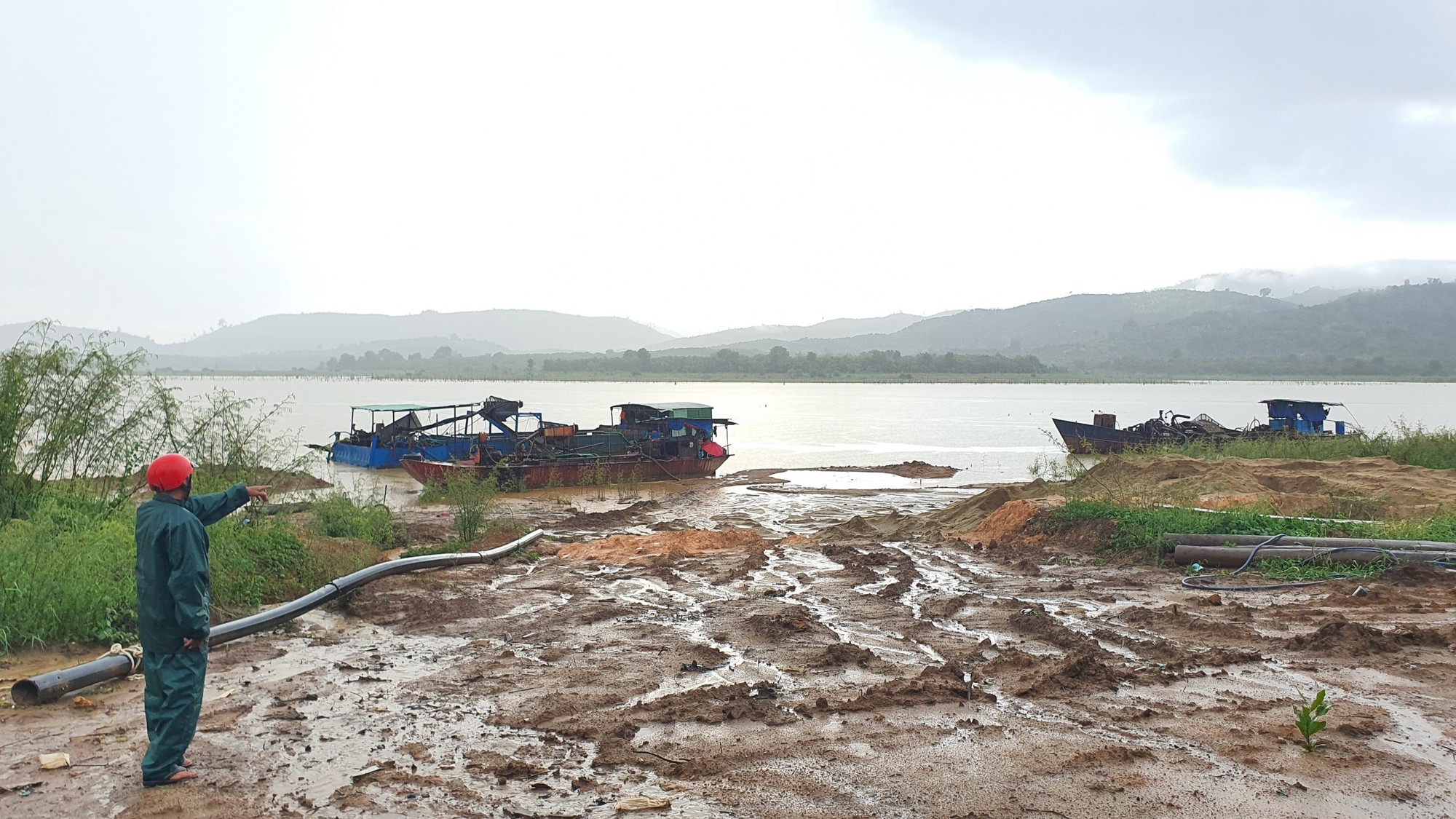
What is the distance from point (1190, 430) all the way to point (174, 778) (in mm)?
33027

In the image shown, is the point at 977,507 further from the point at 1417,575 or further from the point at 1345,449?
the point at 1345,449

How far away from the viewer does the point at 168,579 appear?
4.85m

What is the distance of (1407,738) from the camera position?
5.41m

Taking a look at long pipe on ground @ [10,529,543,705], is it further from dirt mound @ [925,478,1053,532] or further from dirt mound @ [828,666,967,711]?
dirt mound @ [925,478,1053,532]

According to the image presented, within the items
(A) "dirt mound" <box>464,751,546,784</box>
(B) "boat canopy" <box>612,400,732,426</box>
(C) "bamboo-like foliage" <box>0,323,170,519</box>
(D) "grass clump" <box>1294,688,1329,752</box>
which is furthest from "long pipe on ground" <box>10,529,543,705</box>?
(B) "boat canopy" <box>612,400,732,426</box>

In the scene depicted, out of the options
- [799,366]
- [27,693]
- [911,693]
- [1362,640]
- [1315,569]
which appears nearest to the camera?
[27,693]

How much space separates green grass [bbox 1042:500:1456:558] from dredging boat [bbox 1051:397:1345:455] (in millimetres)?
16785

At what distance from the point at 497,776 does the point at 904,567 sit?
7.88 metres

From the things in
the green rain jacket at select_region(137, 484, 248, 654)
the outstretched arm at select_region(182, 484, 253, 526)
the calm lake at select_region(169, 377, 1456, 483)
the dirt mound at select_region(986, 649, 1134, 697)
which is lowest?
the calm lake at select_region(169, 377, 1456, 483)

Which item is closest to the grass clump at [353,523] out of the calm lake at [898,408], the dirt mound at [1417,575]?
the dirt mound at [1417,575]

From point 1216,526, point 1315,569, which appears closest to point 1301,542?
point 1315,569

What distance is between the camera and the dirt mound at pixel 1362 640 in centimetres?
720

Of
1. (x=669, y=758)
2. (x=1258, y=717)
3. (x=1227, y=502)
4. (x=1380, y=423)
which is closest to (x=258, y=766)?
(x=669, y=758)

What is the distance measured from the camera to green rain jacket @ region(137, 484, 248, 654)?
4.82m
